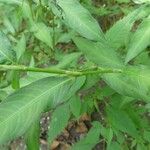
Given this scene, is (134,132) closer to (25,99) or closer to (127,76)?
(127,76)

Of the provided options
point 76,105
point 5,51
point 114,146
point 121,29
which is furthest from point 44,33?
point 5,51

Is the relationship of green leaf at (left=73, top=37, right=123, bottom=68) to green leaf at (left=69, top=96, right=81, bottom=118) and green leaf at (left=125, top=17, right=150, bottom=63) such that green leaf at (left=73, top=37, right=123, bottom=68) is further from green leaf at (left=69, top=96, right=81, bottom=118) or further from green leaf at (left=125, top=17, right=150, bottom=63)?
green leaf at (left=69, top=96, right=81, bottom=118)

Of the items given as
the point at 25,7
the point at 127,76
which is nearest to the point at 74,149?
the point at 25,7

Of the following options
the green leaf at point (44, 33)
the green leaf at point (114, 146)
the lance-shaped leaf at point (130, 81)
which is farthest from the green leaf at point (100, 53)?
the green leaf at point (114, 146)

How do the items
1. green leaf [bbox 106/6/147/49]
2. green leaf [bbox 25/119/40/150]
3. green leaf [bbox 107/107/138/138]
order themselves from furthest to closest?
green leaf [bbox 107/107/138/138]
green leaf [bbox 106/6/147/49]
green leaf [bbox 25/119/40/150]

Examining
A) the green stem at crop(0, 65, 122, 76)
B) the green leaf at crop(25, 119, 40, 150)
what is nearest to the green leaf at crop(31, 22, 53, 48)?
the green leaf at crop(25, 119, 40, 150)

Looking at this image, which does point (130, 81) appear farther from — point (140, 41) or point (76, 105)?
point (76, 105)

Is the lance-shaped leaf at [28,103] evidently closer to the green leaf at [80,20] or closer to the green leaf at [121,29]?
the green leaf at [80,20]

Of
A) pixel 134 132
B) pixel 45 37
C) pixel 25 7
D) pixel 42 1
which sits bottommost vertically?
pixel 134 132
